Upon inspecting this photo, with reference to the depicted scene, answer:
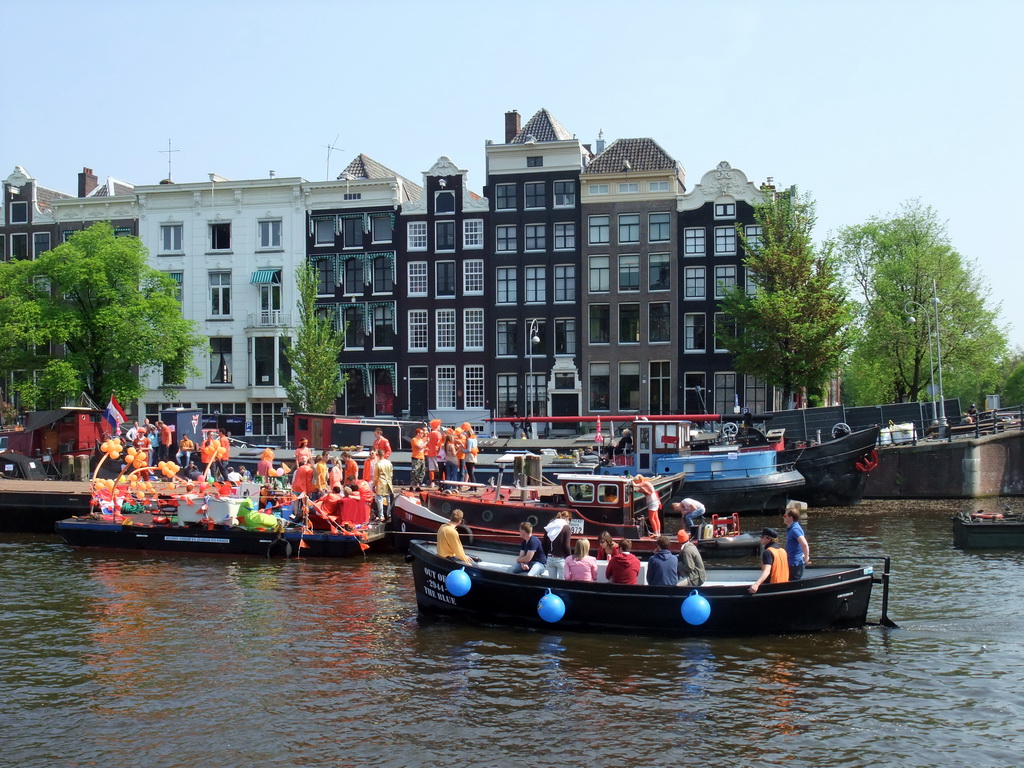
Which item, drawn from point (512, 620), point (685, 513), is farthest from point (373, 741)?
point (685, 513)

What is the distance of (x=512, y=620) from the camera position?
1911 centimetres

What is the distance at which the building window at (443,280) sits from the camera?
6078 cm

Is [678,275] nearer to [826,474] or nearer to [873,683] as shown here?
[826,474]

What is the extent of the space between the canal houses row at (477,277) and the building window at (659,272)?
8 cm

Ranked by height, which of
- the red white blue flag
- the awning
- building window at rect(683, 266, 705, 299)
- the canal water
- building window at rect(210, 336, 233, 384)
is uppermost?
the awning

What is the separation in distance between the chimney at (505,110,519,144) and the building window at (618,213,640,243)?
8570 millimetres

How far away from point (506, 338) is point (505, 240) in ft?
18.3

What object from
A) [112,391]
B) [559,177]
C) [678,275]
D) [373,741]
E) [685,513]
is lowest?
[373,741]

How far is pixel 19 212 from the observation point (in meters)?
66.4

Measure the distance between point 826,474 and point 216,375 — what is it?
3833 centimetres

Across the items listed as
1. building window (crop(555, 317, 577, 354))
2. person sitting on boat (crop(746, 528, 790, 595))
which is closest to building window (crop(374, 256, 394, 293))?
building window (crop(555, 317, 577, 354))

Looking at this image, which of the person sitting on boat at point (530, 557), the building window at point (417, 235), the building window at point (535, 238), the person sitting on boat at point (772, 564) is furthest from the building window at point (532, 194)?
the person sitting on boat at point (772, 564)

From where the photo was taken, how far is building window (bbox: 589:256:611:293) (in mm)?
59031

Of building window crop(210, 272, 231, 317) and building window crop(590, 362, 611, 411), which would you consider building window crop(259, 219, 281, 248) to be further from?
building window crop(590, 362, 611, 411)
